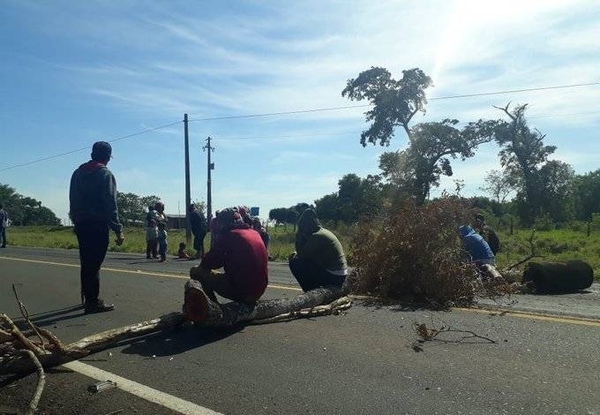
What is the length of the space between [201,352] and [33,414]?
1737 millimetres

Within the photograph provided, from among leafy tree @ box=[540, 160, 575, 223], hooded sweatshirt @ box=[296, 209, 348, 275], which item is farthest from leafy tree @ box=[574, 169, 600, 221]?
hooded sweatshirt @ box=[296, 209, 348, 275]

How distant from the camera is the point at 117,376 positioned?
15.4 feet

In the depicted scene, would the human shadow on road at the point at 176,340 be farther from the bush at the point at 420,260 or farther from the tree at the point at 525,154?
the tree at the point at 525,154

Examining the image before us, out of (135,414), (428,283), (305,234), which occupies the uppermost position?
(305,234)

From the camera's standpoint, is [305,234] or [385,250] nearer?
[305,234]

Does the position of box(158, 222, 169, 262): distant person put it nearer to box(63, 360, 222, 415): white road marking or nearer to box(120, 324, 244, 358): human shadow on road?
box(120, 324, 244, 358): human shadow on road

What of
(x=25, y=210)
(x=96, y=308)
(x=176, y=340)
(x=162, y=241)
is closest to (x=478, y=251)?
(x=176, y=340)

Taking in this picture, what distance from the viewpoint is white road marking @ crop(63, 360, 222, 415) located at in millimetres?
3945

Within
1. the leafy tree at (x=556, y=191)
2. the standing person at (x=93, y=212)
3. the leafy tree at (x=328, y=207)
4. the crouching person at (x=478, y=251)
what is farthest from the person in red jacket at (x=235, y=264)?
the leafy tree at (x=328, y=207)

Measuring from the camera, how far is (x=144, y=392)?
430 centimetres

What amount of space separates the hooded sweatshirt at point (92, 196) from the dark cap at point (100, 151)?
0.16 metres

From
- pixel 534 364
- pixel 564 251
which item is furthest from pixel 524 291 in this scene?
pixel 564 251

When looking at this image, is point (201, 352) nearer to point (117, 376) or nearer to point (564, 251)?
point (117, 376)

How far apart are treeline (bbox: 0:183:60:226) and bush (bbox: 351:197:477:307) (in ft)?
378
